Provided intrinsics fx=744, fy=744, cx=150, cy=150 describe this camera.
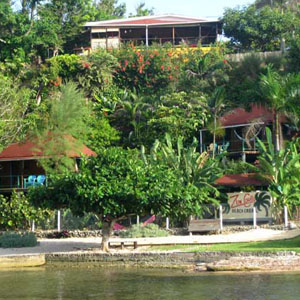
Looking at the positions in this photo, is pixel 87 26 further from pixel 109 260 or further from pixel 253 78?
pixel 109 260

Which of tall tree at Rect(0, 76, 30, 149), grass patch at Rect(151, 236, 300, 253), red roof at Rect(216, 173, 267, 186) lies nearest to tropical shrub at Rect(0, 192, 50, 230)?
tall tree at Rect(0, 76, 30, 149)

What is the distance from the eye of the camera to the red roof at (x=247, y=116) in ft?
146

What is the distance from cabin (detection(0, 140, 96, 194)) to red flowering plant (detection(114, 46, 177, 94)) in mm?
12873

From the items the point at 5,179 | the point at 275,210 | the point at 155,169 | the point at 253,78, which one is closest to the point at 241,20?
the point at 253,78

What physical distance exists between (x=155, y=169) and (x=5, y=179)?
62.1 ft

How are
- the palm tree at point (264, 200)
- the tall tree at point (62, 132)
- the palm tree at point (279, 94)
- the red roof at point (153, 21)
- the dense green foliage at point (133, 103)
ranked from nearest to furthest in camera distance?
1. the dense green foliage at point (133, 103)
2. the palm tree at point (264, 200)
3. the palm tree at point (279, 94)
4. the tall tree at point (62, 132)
5. the red roof at point (153, 21)

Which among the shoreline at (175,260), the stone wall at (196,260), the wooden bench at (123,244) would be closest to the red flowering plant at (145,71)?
the wooden bench at (123,244)

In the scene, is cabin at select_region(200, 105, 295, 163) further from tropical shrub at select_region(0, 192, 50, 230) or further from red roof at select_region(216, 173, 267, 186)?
tropical shrub at select_region(0, 192, 50, 230)

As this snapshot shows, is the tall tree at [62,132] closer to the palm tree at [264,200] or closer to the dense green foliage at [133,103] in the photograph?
the dense green foliage at [133,103]

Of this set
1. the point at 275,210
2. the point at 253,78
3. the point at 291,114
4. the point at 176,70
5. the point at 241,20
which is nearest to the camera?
the point at 275,210

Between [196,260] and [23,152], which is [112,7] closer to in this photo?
[23,152]

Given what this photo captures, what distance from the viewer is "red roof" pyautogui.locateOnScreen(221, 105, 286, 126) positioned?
44.6m

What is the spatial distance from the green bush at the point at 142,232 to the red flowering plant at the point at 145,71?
22.0 metres

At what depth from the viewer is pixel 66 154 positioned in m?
40.8
